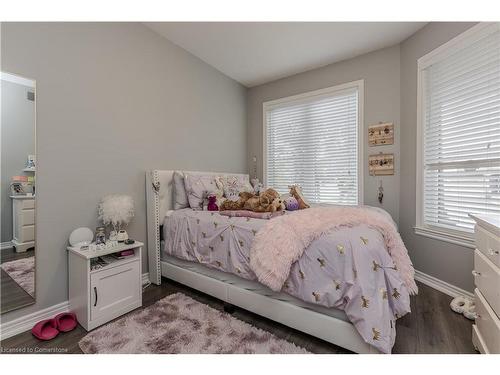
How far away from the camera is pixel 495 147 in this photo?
1.78 m

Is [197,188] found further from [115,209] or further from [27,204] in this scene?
[27,204]

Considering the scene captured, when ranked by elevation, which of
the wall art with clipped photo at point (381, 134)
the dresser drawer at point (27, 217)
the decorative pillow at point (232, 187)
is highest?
the wall art with clipped photo at point (381, 134)

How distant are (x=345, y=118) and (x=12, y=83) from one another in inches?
131

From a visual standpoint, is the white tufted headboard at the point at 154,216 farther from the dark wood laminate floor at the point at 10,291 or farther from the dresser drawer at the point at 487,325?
the dresser drawer at the point at 487,325

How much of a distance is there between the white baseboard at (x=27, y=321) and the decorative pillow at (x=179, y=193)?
3.96 ft

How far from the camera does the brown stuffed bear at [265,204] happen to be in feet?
6.68

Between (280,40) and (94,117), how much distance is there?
211 centimetres

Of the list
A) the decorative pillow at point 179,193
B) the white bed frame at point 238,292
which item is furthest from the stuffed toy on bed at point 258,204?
the white bed frame at point 238,292

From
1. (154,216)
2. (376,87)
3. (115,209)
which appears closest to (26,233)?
(115,209)

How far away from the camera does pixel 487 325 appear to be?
1167mm

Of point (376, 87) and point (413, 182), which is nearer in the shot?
point (413, 182)

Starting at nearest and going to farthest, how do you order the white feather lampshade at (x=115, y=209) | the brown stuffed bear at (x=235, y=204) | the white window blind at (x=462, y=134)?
the white window blind at (x=462, y=134), the white feather lampshade at (x=115, y=209), the brown stuffed bear at (x=235, y=204)

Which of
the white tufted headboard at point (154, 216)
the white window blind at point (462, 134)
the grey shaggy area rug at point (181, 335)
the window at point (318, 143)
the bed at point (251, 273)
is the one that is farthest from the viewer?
the window at point (318, 143)
